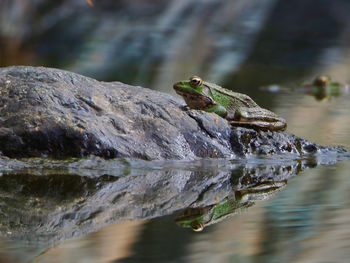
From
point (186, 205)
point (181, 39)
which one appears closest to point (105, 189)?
point (186, 205)

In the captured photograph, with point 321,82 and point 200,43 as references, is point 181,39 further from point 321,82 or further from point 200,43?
point 321,82

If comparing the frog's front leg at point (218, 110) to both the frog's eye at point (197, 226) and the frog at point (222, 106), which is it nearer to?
the frog at point (222, 106)

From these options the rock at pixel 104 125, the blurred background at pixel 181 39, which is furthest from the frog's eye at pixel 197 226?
the blurred background at pixel 181 39

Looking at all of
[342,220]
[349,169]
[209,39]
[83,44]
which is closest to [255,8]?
[209,39]

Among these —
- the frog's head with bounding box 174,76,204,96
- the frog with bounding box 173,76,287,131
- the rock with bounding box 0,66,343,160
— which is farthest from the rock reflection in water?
the frog's head with bounding box 174,76,204,96

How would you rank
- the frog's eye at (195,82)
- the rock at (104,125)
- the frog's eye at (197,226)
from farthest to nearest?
the frog's eye at (195,82) < the rock at (104,125) < the frog's eye at (197,226)

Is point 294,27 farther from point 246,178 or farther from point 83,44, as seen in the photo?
point 246,178
